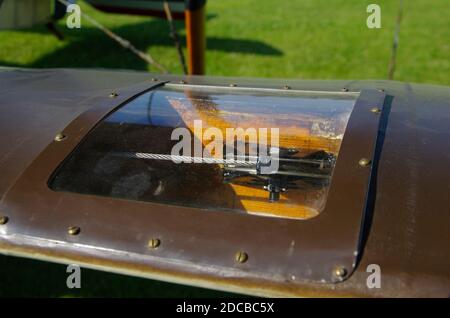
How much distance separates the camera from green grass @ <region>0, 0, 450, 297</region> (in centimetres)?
659

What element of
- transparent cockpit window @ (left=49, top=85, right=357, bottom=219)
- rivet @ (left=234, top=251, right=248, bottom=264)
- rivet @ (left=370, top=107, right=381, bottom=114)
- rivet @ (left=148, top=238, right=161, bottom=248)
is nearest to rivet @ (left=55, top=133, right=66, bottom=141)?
transparent cockpit window @ (left=49, top=85, right=357, bottom=219)

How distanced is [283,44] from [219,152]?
→ 20.7ft

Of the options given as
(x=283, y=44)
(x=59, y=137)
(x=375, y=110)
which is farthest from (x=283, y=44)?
(x=59, y=137)

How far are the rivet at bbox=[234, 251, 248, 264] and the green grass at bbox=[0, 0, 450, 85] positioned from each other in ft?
17.6

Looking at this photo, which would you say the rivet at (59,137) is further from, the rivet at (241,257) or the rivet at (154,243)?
the rivet at (241,257)

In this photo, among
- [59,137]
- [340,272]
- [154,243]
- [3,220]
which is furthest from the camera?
[59,137]

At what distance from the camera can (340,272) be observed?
1.09 metres

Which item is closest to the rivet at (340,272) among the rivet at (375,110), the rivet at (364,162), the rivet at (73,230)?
the rivet at (364,162)

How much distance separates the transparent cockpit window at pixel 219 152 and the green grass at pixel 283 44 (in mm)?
4477

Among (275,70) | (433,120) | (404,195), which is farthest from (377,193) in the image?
(275,70)

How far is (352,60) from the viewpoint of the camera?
682 cm

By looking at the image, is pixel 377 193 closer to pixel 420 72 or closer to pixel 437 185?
pixel 437 185

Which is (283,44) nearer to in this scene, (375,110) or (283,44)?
(283,44)
